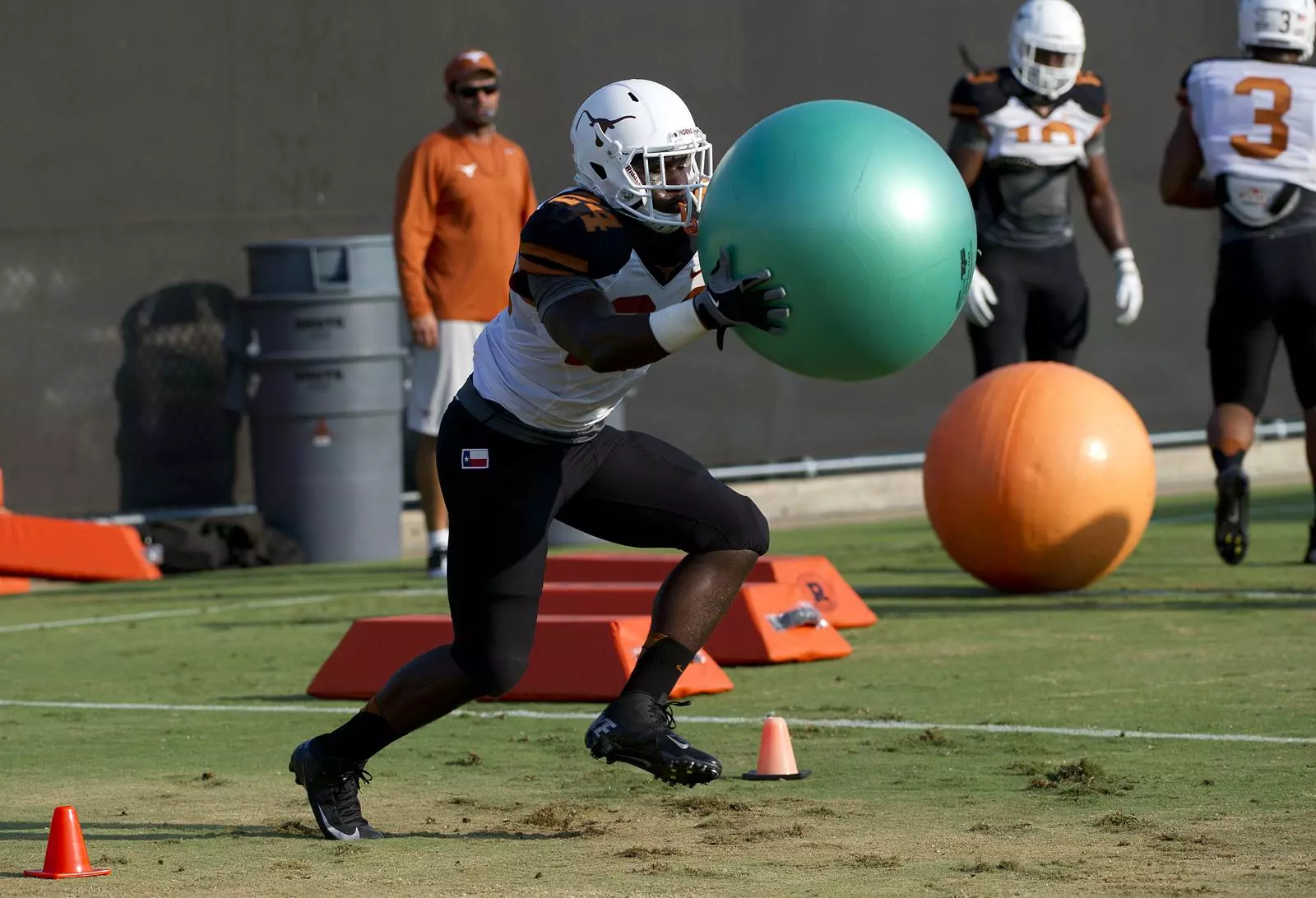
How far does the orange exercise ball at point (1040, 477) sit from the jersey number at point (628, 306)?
15.6 ft

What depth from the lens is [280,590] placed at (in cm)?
1270

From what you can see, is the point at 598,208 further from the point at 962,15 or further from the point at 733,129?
the point at 962,15

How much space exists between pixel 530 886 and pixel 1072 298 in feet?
23.8

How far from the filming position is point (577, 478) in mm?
6086

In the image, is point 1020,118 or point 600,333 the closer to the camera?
point 600,333

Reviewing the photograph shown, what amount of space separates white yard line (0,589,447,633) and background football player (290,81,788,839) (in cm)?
564

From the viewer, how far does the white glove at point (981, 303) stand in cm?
1145

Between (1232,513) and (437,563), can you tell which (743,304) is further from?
(437,563)

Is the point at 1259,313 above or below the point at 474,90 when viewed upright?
below

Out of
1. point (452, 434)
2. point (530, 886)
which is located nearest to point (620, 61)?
point (452, 434)

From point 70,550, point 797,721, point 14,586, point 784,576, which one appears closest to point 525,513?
point 797,721

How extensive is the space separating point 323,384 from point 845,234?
9114 mm

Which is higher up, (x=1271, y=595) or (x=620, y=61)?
(x=620, y=61)

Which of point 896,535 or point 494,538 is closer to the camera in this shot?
point 494,538
